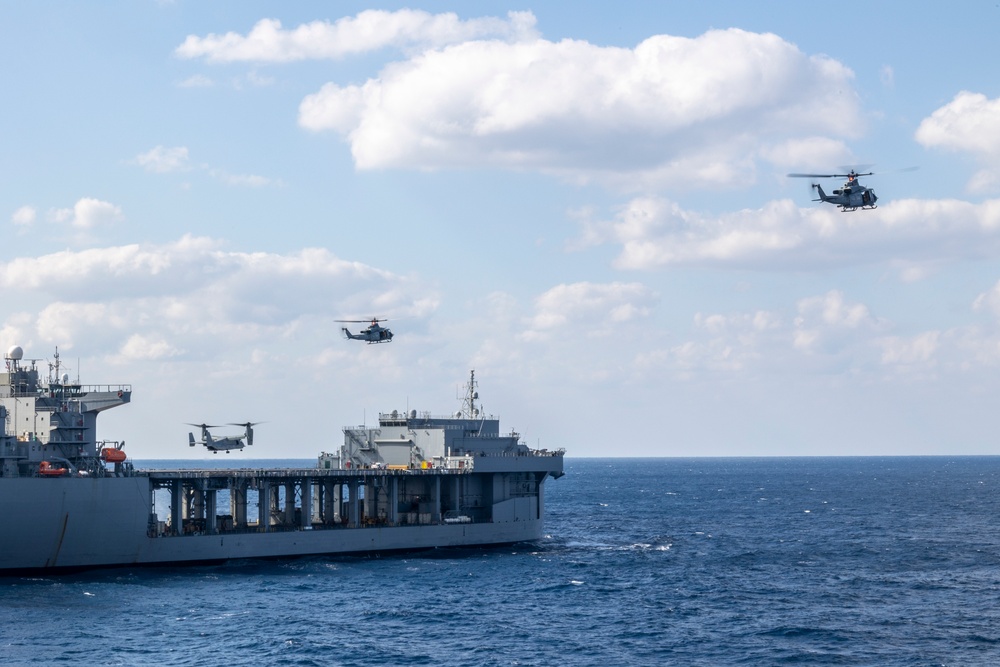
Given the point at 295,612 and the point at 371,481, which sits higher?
the point at 371,481

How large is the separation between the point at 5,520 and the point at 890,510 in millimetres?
96939

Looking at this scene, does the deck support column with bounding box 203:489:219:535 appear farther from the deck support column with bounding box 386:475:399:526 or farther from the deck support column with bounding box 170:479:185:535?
the deck support column with bounding box 386:475:399:526

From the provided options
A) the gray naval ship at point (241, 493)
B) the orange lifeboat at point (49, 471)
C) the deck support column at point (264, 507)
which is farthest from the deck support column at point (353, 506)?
the orange lifeboat at point (49, 471)

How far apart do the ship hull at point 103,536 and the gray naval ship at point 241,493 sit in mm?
61

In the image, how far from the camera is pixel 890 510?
124 meters

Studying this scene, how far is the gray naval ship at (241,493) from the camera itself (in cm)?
5934

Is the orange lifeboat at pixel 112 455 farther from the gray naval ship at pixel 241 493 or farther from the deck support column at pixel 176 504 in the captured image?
the deck support column at pixel 176 504

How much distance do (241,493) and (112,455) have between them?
10.3 meters

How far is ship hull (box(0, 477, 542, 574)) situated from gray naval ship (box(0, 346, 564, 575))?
0.06m

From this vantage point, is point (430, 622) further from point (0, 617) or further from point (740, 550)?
point (740, 550)

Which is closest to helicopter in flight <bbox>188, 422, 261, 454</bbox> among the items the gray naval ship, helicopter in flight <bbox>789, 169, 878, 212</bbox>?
the gray naval ship

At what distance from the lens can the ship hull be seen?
58.1 meters

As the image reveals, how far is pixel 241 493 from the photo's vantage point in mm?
70938

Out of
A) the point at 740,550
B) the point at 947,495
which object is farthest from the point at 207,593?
the point at 947,495
